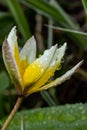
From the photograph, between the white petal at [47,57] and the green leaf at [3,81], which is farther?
the green leaf at [3,81]

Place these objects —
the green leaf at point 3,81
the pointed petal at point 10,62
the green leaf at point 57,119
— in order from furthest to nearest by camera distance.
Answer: the green leaf at point 3,81 < the green leaf at point 57,119 < the pointed petal at point 10,62

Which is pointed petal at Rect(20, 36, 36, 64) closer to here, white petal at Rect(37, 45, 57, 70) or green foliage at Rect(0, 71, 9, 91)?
white petal at Rect(37, 45, 57, 70)

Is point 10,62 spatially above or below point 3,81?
above

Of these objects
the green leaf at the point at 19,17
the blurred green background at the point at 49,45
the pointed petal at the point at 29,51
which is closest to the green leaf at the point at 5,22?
the blurred green background at the point at 49,45

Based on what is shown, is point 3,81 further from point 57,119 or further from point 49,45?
point 57,119

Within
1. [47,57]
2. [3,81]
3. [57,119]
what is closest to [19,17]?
[3,81]

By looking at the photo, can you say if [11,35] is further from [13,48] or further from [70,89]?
[70,89]

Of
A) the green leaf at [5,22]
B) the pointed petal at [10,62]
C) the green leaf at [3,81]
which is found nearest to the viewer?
the pointed petal at [10,62]

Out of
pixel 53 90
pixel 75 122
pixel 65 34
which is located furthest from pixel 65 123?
pixel 65 34

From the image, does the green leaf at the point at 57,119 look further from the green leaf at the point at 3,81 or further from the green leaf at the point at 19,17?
the green leaf at the point at 19,17
